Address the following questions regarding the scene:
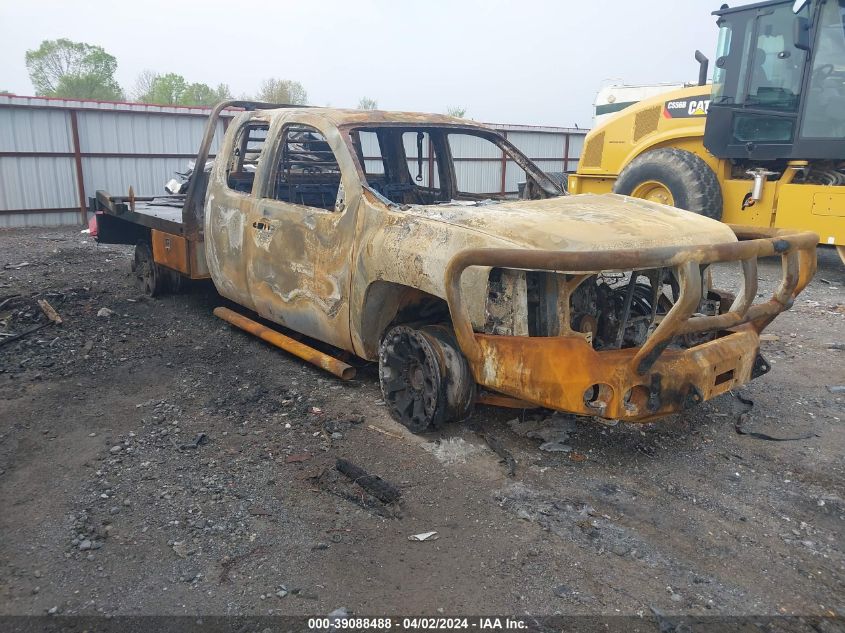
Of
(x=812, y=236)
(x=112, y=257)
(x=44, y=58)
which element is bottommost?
(x=112, y=257)

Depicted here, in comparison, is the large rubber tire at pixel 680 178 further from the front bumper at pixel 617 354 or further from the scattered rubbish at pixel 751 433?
the front bumper at pixel 617 354

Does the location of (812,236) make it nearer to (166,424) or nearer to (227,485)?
(227,485)

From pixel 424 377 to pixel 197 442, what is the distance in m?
1.38

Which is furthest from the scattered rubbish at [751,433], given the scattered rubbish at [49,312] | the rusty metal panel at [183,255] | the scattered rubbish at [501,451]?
the scattered rubbish at [49,312]

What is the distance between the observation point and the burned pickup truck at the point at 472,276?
11.0ft

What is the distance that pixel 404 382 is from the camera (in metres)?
4.13

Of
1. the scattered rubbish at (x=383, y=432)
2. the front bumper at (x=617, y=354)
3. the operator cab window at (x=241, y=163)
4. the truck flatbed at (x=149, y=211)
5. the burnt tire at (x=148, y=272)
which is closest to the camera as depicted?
the front bumper at (x=617, y=354)

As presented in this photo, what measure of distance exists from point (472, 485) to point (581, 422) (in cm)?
104

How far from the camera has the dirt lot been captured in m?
2.66

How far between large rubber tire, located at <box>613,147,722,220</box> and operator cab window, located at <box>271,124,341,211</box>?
18.6ft

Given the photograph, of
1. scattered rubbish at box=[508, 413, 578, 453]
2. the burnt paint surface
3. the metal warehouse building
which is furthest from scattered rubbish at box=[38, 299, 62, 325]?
the metal warehouse building

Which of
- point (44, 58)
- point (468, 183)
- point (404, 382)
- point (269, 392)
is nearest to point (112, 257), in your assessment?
point (269, 392)

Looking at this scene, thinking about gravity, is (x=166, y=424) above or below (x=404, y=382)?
below

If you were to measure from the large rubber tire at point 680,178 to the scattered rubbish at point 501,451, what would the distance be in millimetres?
6405
